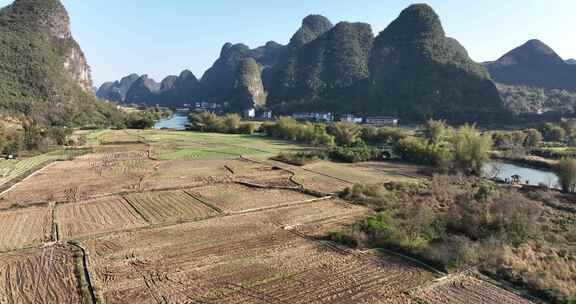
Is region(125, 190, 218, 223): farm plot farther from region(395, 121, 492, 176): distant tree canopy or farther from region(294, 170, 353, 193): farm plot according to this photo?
region(395, 121, 492, 176): distant tree canopy

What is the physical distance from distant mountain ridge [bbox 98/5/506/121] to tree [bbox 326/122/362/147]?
3462cm

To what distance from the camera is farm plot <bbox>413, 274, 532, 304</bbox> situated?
1390 cm

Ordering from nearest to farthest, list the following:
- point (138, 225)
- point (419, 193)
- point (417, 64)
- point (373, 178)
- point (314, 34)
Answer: point (138, 225)
point (419, 193)
point (373, 178)
point (417, 64)
point (314, 34)

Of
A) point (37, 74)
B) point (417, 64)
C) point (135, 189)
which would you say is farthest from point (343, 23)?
point (135, 189)

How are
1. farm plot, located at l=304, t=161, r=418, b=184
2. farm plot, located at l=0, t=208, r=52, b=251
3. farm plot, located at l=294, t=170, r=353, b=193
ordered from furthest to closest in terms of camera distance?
1. farm plot, located at l=304, t=161, r=418, b=184
2. farm plot, located at l=294, t=170, r=353, b=193
3. farm plot, located at l=0, t=208, r=52, b=251

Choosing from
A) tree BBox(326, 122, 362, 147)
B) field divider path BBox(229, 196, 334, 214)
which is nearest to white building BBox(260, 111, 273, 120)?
tree BBox(326, 122, 362, 147)

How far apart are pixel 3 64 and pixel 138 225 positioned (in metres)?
96.4

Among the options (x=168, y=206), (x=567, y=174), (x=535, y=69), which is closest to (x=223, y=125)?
(x=168, y=206)

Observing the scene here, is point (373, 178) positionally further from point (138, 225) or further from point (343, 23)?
point (343, 23)

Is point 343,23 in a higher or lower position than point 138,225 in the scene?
higher

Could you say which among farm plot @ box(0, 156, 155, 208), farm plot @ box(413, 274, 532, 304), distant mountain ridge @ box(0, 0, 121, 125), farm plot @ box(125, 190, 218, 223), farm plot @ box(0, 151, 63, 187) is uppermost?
distant mountain ridge @ box(0, 0, 121, 125)

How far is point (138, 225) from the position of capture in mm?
21953

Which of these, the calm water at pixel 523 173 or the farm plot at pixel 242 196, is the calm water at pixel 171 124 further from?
the calm water at pixel 523 173

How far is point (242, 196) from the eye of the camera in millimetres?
29516
